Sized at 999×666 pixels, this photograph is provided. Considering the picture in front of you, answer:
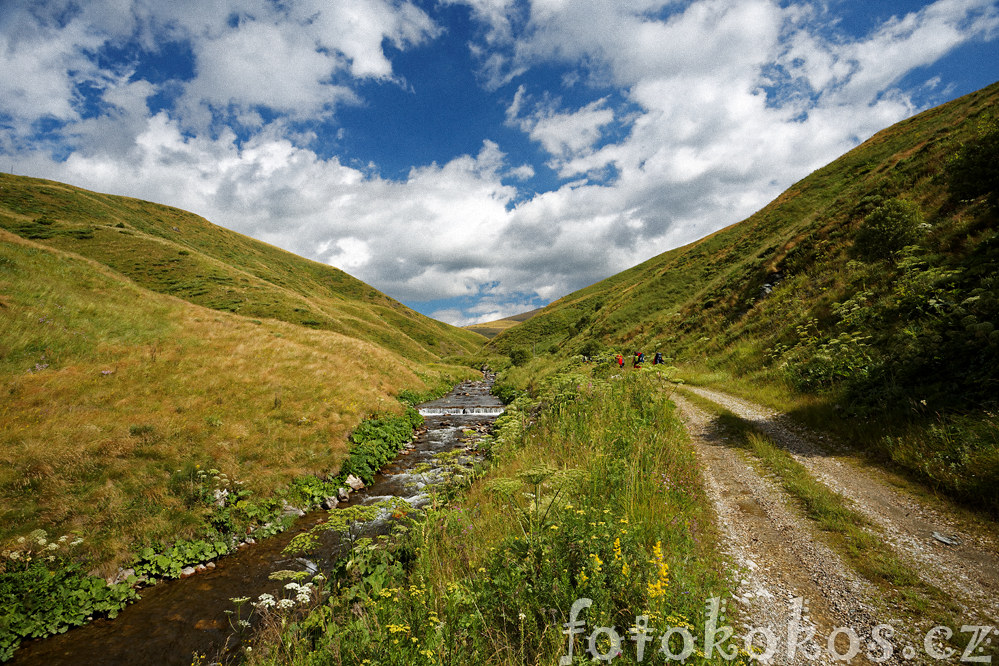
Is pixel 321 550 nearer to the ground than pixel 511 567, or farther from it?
nearer to the ground

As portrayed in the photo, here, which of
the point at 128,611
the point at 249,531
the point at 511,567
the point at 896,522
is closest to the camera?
the point at 511,567

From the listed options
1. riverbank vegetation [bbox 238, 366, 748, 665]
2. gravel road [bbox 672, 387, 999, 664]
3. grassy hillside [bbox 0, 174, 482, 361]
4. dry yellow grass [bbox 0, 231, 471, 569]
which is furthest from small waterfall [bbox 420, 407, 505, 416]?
grassy hillside [bbox 0, 174, 482, 361]

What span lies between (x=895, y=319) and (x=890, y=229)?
7961 millimetres

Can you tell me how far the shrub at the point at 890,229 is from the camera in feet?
52.5

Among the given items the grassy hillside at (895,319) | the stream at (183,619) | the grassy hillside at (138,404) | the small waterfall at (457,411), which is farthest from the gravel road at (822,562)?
the small waterfall at (457,411)

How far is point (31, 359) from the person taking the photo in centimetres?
1395

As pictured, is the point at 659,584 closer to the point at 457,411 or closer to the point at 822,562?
the point at 822,562

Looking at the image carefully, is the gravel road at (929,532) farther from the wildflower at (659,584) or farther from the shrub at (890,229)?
the shrub at (890,229)

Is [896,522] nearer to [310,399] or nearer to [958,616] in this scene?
[958,616]

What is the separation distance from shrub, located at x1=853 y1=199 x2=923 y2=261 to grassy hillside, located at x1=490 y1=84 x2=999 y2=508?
6cm

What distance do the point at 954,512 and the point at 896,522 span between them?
0.93 meters

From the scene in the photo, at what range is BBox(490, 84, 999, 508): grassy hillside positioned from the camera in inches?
280

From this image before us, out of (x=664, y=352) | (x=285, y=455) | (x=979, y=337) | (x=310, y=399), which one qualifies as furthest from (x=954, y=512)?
(x=664, y=352)

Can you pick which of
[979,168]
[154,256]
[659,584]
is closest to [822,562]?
[659,584]
